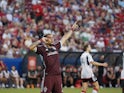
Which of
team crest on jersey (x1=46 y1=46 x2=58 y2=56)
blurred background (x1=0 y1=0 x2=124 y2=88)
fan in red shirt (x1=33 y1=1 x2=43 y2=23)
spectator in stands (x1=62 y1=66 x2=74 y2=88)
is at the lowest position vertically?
spectator in stands (x1=62 y1=66 x2=74 y2=88)

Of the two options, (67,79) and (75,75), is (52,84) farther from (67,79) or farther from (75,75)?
(75,75)

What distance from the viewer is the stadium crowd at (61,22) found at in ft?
104

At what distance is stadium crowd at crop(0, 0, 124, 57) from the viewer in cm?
3155

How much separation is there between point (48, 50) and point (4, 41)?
667 inches

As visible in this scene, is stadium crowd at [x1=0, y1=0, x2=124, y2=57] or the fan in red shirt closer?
stadium crowd at [x1=0, y1=0, x2=124, y2=57]

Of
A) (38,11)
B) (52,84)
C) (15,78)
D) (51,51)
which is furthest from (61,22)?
(52,84)

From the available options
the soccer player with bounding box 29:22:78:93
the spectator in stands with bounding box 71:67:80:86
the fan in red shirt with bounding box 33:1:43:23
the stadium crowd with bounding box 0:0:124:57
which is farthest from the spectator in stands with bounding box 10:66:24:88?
the soccer player with bounding box 29:22:78:93

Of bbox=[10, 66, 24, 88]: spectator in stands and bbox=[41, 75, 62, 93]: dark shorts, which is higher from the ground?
bbox=[41, 75, 62, 93]: dark shorts

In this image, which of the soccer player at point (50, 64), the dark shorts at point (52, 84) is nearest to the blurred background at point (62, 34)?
the soccer player at point (50, 64)

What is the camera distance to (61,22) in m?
35.3

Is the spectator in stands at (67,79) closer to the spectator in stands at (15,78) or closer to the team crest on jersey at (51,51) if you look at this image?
the spectator in stands at (15,78)

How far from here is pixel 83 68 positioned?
20500 mm

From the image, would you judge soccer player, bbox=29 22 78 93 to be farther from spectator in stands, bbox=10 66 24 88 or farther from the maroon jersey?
spectator in stands, bbox=10 66 24 88

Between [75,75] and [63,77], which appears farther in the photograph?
[75,75]
